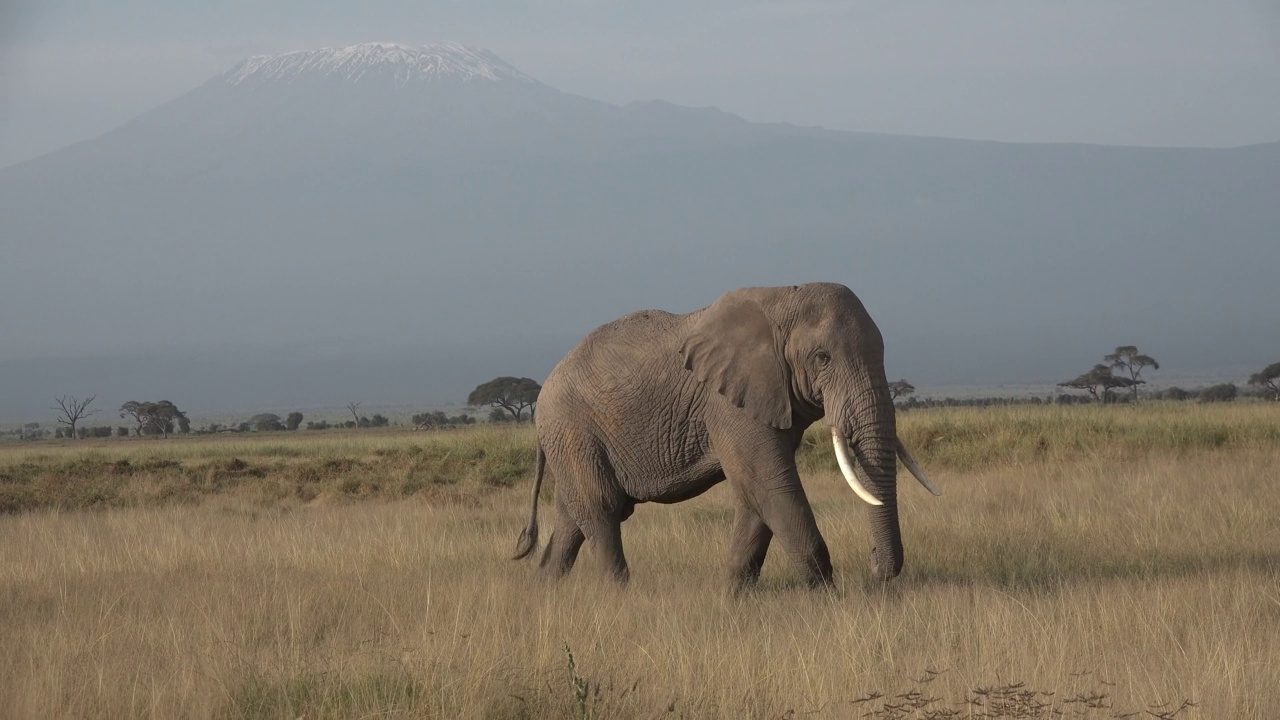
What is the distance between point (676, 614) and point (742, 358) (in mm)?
1781

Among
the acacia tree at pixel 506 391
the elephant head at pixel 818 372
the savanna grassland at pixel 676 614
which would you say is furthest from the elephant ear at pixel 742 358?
the acacia tree at pixel 506 391

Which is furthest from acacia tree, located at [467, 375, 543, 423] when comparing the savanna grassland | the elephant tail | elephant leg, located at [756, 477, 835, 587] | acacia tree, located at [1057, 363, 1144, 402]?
elephant leg, located at [756, 477, 835, 587]

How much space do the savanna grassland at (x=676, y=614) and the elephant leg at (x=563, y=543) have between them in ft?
0.58

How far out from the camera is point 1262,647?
677 centimetres

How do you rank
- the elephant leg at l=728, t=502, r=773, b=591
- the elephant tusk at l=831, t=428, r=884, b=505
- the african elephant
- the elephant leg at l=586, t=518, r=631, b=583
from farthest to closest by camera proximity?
the elephant leg at l=586, t=518, r=631, b=583 → the elephant leg at l=728, t=502, r=773, b=591 → the african elephant → the elephant tusk at l=831, t=428, r=884, b=505

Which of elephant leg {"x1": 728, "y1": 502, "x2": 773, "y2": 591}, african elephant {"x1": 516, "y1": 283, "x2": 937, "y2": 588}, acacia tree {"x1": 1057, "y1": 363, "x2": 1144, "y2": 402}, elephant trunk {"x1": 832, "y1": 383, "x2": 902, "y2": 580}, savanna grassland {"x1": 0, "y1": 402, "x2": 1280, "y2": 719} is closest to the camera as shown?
savanna grassland {"x1": 0, "y1": 402, "x2": 1280, "y2": 719}

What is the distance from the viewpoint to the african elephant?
834 centimetres

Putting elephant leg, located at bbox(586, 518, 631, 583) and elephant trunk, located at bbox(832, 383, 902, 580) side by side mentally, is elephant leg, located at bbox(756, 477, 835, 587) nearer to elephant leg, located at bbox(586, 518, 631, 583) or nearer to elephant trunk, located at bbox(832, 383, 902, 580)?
elephant trunk, located at bbox(832, 383, 902, 580)

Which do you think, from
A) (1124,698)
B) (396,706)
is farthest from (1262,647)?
(396,706)

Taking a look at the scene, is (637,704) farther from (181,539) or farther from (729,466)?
(181,539)

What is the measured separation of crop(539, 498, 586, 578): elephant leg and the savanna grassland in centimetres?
18

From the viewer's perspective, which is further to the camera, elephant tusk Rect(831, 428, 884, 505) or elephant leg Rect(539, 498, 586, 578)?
elephant leg Rect(539, 498, 586, 578)

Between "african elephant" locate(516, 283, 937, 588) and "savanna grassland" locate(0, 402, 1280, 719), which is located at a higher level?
"african elephant" locate(516, 283, 937, 588)

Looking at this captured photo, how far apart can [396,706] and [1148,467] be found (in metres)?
12.5
